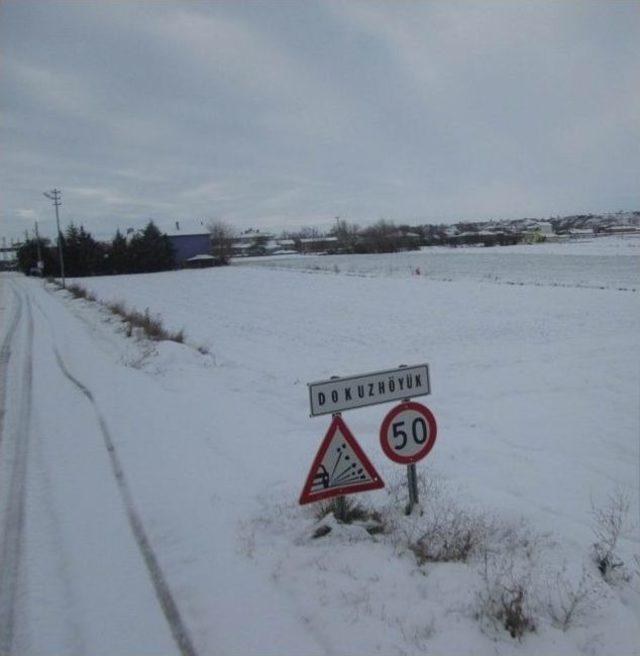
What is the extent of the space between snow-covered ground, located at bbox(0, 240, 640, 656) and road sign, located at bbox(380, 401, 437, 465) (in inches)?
27.5

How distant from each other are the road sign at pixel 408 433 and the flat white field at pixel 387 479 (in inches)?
27.7

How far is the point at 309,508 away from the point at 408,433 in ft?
4.18

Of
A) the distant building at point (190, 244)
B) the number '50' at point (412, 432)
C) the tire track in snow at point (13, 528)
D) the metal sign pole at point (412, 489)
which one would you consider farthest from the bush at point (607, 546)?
the distant building at point (190, 244)

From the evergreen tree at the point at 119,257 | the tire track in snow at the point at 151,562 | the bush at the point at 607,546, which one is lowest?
the bush at the point at 607,546

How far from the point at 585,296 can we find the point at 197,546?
2401 centimetres

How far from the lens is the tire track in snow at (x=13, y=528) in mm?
3799

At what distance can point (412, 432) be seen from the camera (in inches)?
198

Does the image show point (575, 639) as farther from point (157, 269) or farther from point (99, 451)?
point (157, 269)

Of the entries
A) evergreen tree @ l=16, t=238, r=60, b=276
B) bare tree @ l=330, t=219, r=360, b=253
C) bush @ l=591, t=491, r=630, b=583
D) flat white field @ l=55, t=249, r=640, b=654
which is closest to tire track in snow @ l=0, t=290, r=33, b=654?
flat white field @ l=55, t=249, r=640, b=654

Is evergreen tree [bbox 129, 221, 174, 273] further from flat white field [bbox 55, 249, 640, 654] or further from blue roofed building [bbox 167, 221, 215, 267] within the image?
flat white field [bbox 55, 249, 640, 654]

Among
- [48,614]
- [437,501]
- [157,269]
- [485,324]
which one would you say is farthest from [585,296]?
A: [157,269]

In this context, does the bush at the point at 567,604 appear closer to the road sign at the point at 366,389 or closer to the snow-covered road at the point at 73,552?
the road sign at the point at 366,389

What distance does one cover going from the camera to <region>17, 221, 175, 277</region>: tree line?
7275 centimetres

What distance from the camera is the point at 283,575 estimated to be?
13.8 ft
